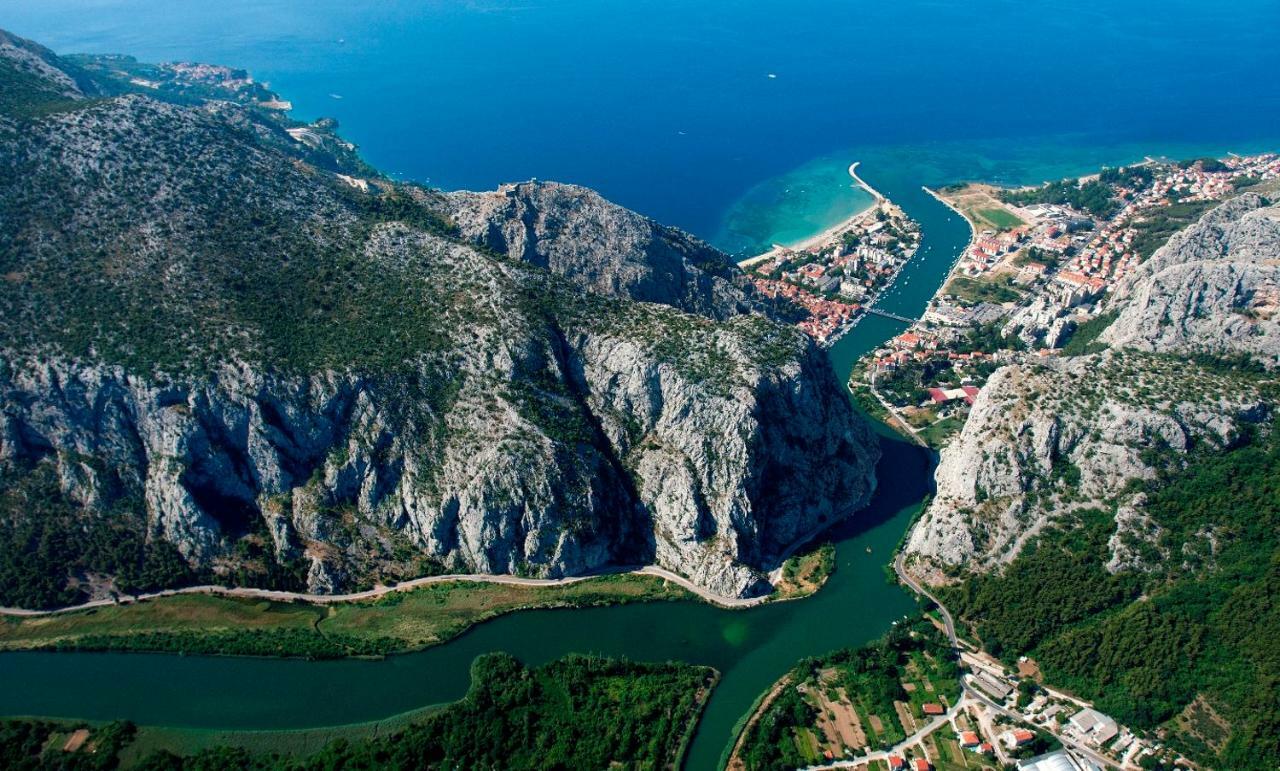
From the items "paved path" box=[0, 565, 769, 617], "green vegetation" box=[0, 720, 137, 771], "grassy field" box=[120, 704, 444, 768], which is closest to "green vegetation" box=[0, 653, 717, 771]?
"green vegetation" box=[0, 720, 137, 771]

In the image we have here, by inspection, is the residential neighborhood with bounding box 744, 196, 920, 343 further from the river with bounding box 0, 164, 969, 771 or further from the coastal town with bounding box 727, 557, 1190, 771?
the coastal town with bounding box 727, 557, 1190, 771

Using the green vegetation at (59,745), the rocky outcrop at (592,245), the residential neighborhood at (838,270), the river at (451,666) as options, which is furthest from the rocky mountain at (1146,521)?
the green vegetation at (59,745)

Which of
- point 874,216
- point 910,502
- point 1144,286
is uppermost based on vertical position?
point 874,216

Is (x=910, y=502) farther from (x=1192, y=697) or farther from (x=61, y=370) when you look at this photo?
(x=61, y=370)

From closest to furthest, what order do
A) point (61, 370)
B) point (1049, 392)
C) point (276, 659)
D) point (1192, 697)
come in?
point (1192, 697)
point (276, 659)
point (61, 370)
point (1049, 392)

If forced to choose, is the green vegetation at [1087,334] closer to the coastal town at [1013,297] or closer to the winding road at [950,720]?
the coastal town at [1013,297]

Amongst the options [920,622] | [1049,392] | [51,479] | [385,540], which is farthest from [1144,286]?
[51,479]
